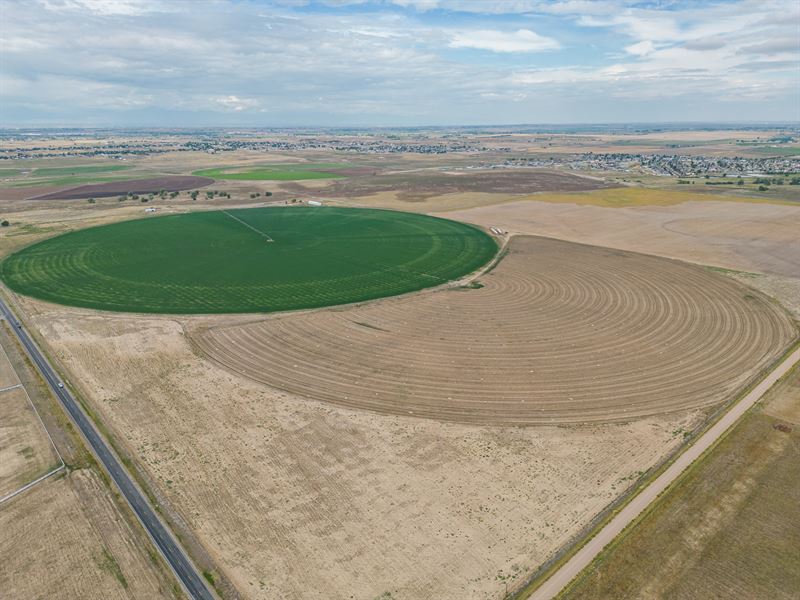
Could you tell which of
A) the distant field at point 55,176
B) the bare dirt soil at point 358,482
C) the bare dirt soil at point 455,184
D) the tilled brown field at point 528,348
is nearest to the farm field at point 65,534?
the bare dirt soil at point 358,482

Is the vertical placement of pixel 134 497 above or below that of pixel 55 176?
below

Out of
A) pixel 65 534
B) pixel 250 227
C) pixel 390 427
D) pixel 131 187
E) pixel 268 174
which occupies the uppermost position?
pixel 268 174

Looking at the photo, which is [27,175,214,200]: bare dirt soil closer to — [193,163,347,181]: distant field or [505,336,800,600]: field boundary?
[193,163,347,181]: distant field

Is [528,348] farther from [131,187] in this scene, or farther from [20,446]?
[131,187]

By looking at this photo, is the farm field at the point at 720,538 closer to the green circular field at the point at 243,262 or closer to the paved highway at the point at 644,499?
the paved highway at the point at 644,499

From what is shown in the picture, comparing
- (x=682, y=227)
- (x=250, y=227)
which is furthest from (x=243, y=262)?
(x=682, y=227)

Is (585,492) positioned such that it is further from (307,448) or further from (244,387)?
(244,387)
